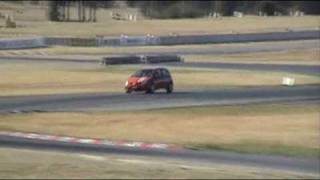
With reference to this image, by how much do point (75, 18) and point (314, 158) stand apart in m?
137

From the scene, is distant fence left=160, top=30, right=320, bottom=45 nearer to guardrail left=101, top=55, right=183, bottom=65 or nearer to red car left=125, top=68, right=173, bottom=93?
guardrail left=101, top=55, right=183, bottom=65

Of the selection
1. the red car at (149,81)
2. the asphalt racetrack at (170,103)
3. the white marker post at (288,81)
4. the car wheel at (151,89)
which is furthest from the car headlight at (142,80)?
the white marker post at (288,81)

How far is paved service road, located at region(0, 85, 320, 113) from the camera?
4666 cm

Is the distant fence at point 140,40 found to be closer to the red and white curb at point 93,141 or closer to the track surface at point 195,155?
the red and white curb at point 93,141

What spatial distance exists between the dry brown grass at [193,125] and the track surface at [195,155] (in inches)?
107

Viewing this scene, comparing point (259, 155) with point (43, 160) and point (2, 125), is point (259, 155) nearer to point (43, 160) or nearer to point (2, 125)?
point (43, 160)

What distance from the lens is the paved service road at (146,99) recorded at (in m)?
46.7

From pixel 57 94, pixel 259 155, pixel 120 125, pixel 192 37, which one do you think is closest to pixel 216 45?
pixel 192 37

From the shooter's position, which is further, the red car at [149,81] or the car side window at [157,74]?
the car side window at [157,74]

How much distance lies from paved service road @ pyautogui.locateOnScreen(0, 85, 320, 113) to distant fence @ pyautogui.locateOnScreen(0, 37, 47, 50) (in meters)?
37.2

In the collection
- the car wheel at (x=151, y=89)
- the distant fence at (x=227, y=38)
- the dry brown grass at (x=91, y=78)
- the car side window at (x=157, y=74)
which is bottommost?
the distant fence at (x=227, y=38)

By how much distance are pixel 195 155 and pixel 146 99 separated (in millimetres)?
24454

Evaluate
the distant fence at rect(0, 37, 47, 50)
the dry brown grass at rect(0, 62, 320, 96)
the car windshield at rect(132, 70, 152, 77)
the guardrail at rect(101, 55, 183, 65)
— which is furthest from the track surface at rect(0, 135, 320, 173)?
the distant fence at rect(0, 37, 47, 50)

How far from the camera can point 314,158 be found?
27.7 meters
